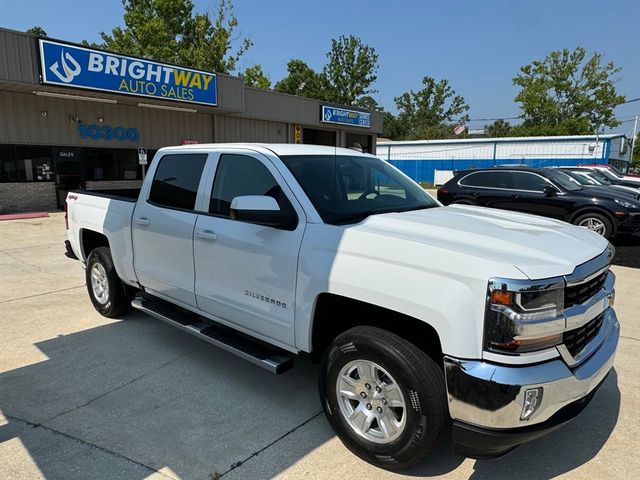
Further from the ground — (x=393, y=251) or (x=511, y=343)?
(x=393, y=251)

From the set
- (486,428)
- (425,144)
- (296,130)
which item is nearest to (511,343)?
(486,428)

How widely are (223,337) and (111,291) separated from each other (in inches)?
82.8

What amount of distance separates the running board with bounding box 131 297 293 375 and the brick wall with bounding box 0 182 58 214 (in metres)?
13.9

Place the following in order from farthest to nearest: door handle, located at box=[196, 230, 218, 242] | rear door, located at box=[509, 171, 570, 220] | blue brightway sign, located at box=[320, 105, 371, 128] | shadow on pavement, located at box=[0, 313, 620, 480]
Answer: blue brightway sign, located at box=[320, 105, 371, 128]
rear door, located at box=[509, 171, 570, 220]
door handle, located at box=[196, 230, 218, 242]
shadow on pavement, located at box=[0, 313, 620, 480]

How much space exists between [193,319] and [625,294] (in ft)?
19.5

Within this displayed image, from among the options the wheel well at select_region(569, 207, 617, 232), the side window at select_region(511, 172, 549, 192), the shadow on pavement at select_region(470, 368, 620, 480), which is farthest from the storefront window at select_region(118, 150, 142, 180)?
the shadow on pavement at select_region(470, 368, 620, 480)

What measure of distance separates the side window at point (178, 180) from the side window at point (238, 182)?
0.27 m

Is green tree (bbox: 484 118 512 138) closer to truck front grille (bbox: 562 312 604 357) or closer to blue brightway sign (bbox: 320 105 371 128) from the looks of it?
blue brightway sign (bbox: 320 105 371 128)

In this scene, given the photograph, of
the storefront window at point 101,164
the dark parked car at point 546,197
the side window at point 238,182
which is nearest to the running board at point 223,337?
the side window at point 238,182

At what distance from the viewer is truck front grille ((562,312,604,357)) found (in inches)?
95.1

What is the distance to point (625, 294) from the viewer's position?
6.48m

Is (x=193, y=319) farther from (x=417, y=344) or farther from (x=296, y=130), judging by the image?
(x=296, y=130)

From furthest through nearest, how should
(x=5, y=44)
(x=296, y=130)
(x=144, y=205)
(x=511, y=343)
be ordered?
(x=296, y=130), (x=5, y=44), (x=144, y=205), (x=511, y=343)

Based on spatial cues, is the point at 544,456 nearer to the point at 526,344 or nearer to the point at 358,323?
the point at 526,344
